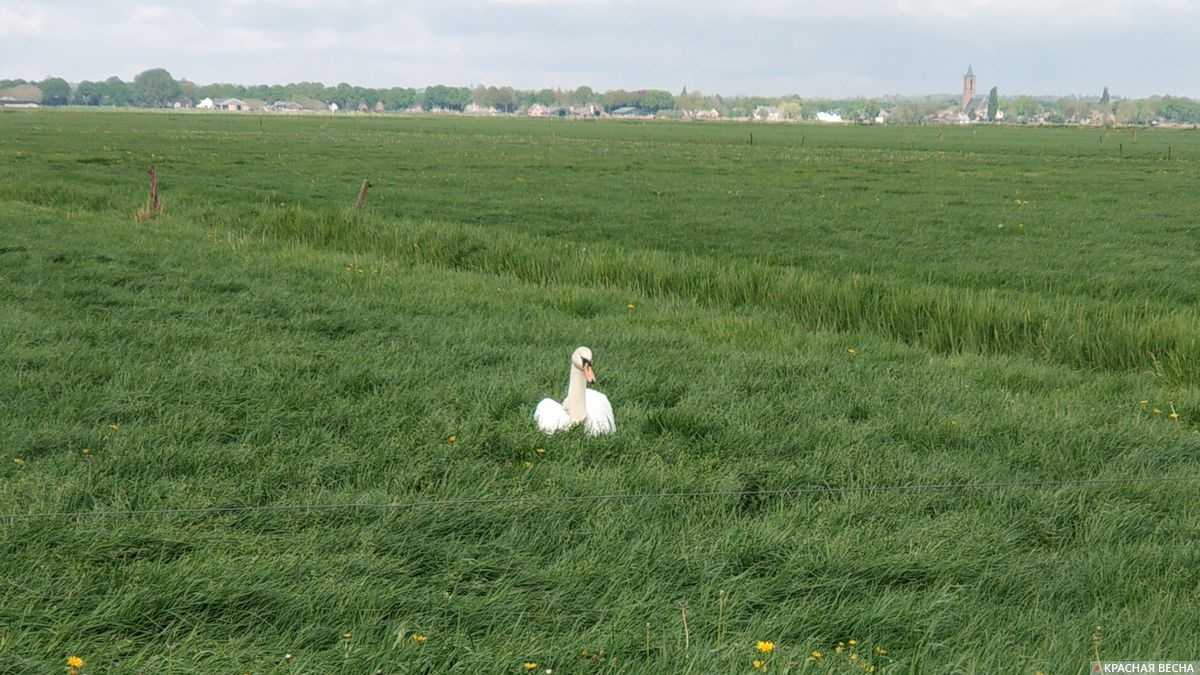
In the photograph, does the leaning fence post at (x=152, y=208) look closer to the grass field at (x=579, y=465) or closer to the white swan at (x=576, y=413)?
the grass field at (x=579, y=465)

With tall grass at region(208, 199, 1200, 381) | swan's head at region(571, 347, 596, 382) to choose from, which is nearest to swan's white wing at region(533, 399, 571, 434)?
swan's head at region(571, 347, 596, 382)

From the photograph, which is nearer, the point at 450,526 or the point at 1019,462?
the point at 450,526

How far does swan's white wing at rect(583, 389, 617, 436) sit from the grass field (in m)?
0.14

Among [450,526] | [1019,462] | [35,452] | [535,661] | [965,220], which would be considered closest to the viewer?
[535,661]

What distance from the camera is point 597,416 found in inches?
316

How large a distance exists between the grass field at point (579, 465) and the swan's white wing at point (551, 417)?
0.20m

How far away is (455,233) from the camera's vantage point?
803 inches

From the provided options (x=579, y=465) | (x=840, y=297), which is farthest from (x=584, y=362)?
(x=840, y=297)

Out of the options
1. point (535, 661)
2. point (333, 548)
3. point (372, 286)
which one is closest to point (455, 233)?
point (372, 286)

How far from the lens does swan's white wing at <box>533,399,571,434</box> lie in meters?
7.91

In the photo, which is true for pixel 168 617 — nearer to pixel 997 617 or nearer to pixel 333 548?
pixel 333 548

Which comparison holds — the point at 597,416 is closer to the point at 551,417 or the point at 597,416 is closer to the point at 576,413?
the point at 576,413

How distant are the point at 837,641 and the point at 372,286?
10.7 m

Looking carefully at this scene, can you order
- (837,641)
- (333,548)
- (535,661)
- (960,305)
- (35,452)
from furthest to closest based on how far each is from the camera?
(960,305) < (35,452) < (333,548) < (837,641) < (535,661)
